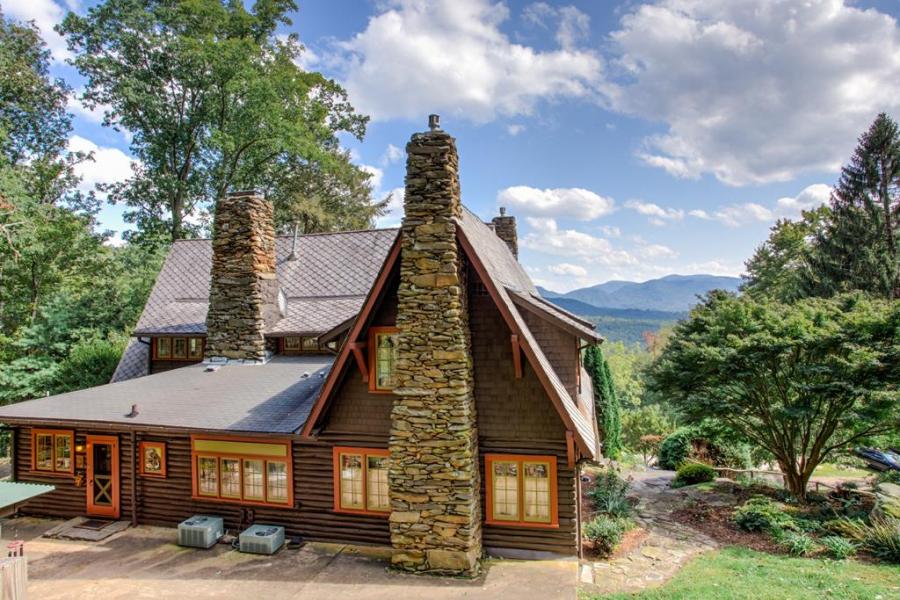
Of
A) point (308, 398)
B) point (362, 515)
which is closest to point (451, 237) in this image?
point (308, 398)

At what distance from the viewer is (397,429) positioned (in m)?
9.27

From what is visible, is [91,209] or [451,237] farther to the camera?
[91,209]

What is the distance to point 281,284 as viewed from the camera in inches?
623

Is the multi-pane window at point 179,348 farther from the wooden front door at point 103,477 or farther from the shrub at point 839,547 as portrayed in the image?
the shrub at point 839,547

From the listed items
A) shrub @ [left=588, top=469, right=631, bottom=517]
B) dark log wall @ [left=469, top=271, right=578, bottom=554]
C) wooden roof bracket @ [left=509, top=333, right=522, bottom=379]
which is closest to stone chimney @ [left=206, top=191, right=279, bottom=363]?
dark log wall @ [left=469, top=271, right=578, bottom=554]

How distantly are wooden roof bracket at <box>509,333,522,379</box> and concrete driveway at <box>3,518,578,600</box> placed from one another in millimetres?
3453

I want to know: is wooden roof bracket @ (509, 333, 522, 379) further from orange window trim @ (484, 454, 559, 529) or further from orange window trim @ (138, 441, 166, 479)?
orange window trim @ (138, 441, 166, 479)

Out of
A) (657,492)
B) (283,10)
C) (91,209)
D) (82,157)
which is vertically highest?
(283,10)

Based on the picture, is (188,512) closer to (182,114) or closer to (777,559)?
(777,559)

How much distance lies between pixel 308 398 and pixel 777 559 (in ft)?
31.9

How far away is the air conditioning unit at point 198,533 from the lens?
33.4ft

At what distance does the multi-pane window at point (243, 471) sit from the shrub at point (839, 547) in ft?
34.8

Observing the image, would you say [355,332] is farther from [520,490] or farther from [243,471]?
[520,490]

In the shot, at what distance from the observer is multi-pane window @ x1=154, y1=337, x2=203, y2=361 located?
15453 millimetres
